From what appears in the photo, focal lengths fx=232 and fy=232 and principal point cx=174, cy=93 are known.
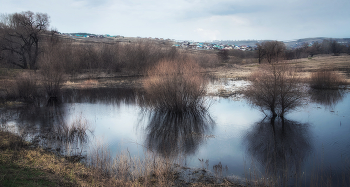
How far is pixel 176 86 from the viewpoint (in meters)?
16.5

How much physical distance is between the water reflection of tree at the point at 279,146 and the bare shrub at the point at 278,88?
1.01 metres

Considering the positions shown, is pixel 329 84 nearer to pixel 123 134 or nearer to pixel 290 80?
pixel 290 80

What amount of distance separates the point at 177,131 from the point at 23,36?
43.3 m

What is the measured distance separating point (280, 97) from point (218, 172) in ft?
29.6

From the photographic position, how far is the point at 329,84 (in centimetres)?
2531

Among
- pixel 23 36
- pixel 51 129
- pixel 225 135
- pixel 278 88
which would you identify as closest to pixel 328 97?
pixel 278 88

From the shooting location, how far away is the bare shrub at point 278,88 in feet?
47.3

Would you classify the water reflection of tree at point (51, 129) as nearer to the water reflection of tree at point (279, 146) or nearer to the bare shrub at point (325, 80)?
the water reflection of tree at point (279, 146)

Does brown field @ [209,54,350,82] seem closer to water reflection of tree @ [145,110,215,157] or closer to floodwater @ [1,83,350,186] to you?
floodwater @ [1,83,350,186]

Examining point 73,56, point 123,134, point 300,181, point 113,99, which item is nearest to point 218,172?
point 300,181

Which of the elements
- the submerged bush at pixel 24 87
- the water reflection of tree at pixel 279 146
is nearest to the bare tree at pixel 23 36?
the submerged bush at pixel 24 87

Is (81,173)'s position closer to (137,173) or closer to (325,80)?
(137,173)

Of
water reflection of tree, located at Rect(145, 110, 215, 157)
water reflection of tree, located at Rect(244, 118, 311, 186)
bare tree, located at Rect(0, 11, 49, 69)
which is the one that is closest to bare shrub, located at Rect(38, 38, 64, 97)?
water reflection of tree, located at Rect(145, 110, 215, 157)

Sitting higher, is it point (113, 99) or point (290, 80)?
point (290, 80)
